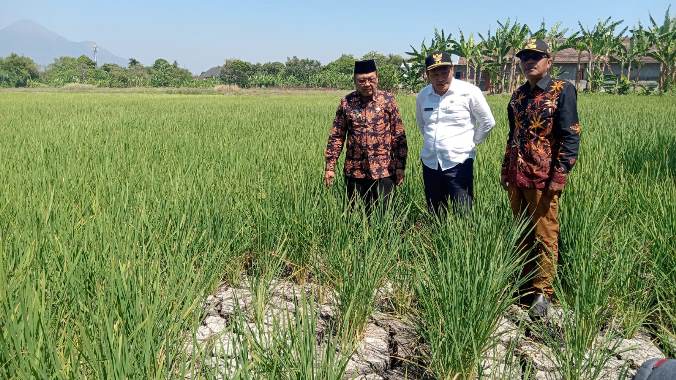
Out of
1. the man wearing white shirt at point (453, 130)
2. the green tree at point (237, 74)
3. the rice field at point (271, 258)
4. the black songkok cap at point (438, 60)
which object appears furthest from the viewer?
the green tree at point (237, 74)

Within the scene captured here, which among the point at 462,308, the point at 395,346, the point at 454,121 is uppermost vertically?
the point at 454,121

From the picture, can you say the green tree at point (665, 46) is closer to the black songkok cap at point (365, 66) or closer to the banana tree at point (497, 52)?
the banana tree at point (497, 52)

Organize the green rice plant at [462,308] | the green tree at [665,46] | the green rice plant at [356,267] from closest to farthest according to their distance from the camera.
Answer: the green rice plant at [462,308] → the green rice plant at [356,267] → the green tree at [665,46]

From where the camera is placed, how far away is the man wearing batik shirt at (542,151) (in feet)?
7.49

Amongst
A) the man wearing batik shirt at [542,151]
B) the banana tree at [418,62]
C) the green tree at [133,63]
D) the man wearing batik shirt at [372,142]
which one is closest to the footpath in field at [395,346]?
the man wearing batik shirt at [542,151]

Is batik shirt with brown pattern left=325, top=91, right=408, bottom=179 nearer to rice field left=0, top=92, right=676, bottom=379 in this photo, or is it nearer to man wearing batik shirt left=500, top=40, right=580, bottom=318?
rice field left=0, top=92, right=676, bottom=379

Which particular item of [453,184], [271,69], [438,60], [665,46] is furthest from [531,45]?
[271,69]

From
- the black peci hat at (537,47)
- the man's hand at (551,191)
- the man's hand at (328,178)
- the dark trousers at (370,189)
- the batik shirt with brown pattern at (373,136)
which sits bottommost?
the dark trousers at (370,189)

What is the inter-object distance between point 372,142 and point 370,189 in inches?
11.8

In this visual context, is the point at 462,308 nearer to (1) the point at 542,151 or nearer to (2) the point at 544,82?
(1) the point at 542,151

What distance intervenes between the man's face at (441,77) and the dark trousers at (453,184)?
1.47 ft

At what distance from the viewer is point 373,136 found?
3.04 m

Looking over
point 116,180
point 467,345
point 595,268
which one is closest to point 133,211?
point 116,180

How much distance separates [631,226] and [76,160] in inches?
173
